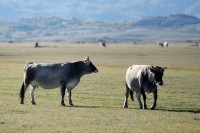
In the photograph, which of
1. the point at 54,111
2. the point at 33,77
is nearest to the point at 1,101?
the point at 33,77

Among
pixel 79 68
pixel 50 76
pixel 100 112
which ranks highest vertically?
pixel 79 68

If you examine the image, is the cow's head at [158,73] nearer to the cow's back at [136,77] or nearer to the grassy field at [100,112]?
the cow's back at [136,77]

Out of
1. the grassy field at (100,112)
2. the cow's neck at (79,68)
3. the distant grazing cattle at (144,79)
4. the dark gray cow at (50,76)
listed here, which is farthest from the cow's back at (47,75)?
the distant grazing cattle at (144,79)

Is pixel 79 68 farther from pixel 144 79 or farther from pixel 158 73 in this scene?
pixel 158 73

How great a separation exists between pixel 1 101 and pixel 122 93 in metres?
8.25

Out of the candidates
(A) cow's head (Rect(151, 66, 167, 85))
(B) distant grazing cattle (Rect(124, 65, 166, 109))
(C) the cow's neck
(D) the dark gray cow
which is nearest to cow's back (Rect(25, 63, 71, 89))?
(D) the dark gray cow

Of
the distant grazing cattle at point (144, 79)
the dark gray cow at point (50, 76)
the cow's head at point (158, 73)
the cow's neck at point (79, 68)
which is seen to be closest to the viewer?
the cow's head at point (158, 73)

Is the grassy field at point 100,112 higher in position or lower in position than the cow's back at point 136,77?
lower

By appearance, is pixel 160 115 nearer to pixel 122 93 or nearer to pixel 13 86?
pixel 122 93

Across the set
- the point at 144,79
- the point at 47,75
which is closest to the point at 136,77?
the point at 144,79

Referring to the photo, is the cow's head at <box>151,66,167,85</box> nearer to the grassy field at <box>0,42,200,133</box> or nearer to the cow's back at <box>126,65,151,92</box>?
the cow's back at <box>126,65,151,92</box>

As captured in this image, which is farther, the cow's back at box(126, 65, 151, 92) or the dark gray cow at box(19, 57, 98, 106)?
the dark gray cow at box(19, 57, 98, 106)

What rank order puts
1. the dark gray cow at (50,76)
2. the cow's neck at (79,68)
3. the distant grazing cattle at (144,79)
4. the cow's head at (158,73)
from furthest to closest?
the cow's neck at (79,68) < the dark gray cow at (50,76) < the distant grazing cattle at (144,79) < the cow's head at (158,73)

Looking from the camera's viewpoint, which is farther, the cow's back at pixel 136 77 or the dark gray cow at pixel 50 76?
the dark gray cow at pixel 50 76
